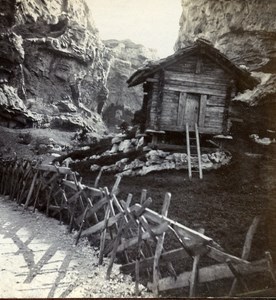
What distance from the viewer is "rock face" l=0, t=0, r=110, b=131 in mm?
28450

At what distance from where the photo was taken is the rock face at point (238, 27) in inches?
940

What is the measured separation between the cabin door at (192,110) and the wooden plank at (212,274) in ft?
28.6

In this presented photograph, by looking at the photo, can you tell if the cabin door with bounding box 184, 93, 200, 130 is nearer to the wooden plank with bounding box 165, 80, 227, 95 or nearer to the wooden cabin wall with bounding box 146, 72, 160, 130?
the wooden plank with bounding box 165, 80, 227, 95

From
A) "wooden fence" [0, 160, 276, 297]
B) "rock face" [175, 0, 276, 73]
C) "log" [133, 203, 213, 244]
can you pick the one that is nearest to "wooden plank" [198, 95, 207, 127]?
"wooden fence" [0, 160, 276, 297]

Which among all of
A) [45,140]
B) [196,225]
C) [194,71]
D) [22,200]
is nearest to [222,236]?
[196,225]

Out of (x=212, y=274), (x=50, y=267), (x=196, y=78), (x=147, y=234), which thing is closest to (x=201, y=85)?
(x=196, y=78)

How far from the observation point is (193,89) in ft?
41.3

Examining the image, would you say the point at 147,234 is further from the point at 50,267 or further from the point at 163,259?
the point at 50,267

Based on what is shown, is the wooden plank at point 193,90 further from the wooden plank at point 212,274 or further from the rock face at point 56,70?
the rock face at point 56,70

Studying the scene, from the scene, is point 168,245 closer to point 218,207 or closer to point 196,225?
point 196,225

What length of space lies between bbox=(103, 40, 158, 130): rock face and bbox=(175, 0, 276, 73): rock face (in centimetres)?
2159

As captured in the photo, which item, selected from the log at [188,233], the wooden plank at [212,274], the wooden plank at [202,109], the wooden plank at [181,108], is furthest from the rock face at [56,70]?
the wooden plank at [212,274]

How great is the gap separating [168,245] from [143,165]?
5835 millimetres

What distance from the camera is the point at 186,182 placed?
10.3 meters
